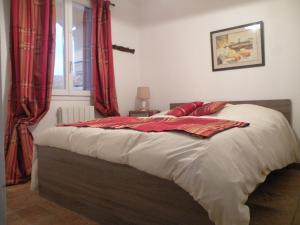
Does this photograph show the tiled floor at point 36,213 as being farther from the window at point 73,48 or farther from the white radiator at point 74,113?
the window at point 73,48

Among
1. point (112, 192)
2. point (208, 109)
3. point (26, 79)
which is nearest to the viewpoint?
point (112, 192)

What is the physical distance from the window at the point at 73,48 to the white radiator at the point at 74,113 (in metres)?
0.23

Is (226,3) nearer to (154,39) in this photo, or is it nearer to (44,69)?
(154,39)

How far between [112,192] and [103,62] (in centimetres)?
247

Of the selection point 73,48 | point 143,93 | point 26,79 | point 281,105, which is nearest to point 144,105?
point 143,93

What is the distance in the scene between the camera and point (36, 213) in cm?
185

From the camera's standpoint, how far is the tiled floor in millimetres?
1709

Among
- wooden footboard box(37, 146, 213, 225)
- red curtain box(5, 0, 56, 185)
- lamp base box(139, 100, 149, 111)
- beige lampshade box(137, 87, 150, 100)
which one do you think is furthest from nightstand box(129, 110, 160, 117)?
wooden footboard box(37, 146, 213, 225)

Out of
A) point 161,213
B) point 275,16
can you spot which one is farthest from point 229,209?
point 275,16

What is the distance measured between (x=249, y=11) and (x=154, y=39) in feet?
5.20

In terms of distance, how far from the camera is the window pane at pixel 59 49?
11.0 ft

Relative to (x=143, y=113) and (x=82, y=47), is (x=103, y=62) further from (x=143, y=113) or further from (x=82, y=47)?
(x=143, y=113)

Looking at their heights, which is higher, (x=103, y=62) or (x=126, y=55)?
(x=126, y=55)

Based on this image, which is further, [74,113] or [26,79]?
[74,113]
